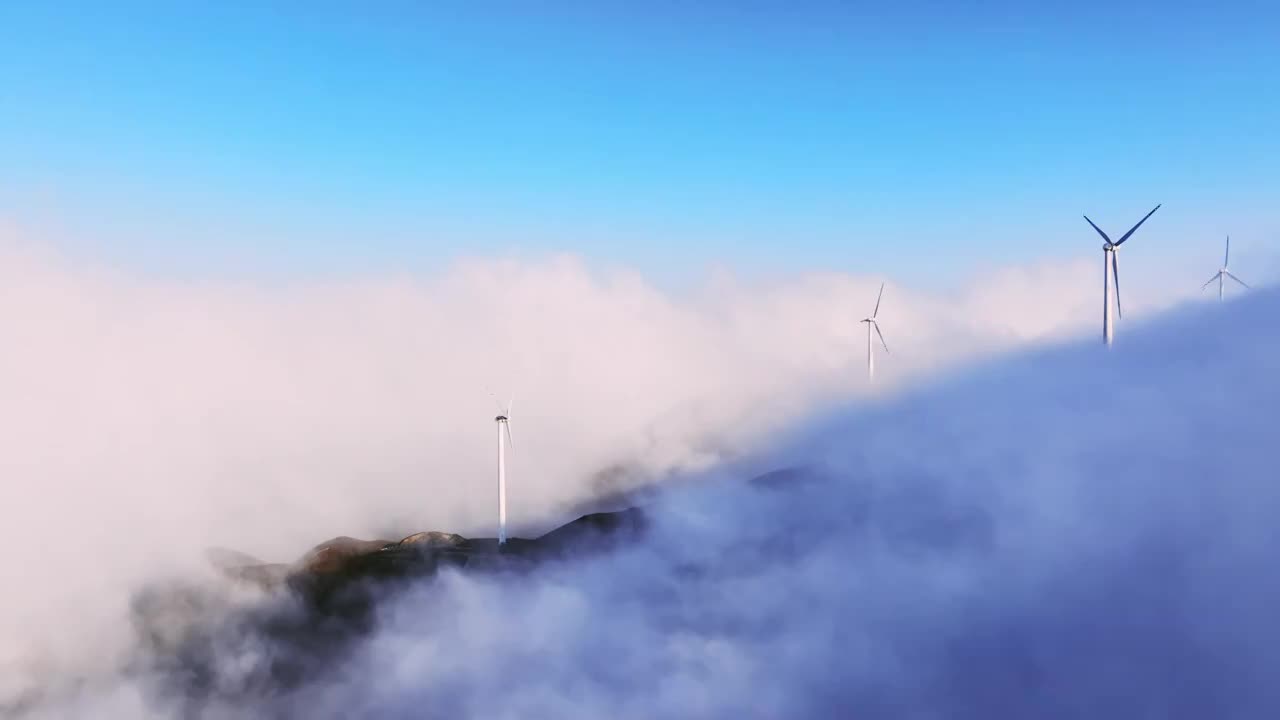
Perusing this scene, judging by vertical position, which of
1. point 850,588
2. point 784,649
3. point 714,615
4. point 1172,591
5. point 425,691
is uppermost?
point 1172,591

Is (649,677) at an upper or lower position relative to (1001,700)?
lower

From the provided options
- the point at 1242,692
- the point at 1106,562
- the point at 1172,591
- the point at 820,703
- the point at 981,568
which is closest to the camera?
the point at 1242,692

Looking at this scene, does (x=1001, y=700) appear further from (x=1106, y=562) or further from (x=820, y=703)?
(x=820, y=703)

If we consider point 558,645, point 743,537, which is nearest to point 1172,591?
point 743,537

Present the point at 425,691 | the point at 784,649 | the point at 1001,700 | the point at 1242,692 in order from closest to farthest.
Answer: the point at 1242,692, the point at 1001,700, the point at 784,649, the point at 425,691

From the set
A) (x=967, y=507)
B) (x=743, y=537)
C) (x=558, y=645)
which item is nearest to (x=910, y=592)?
(x=967, y=507)

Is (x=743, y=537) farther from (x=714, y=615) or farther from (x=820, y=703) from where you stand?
(x=820, y=703)

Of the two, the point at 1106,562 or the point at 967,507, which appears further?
the point at 967,507

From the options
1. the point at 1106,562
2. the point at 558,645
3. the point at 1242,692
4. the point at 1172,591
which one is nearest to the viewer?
the point at 1242,692

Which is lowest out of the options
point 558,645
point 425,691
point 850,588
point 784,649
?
A: point 425,691
